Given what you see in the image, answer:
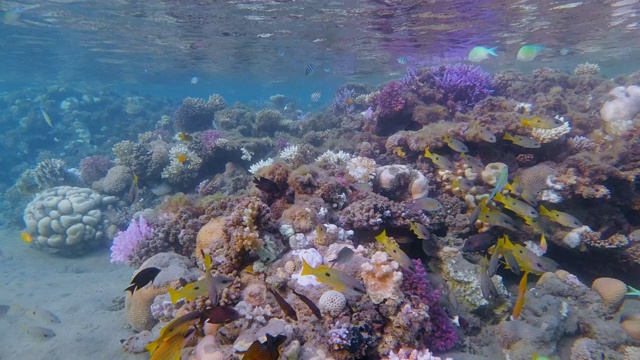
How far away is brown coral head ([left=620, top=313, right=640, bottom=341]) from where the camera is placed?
5.23 meters

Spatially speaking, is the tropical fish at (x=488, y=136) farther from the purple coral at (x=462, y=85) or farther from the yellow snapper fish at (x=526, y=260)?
the purple coral at (x=462, y=85)

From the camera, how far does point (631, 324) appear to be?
5336mm

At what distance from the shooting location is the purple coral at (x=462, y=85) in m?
10.9

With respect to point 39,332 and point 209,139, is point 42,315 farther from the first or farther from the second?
point 209,139

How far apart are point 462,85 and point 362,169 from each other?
20.4ft

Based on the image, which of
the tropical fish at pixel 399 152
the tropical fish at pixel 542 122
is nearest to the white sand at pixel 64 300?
the tropical fish at pixel 399 152

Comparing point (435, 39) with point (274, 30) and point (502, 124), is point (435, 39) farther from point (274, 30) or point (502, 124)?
point (502, 124)

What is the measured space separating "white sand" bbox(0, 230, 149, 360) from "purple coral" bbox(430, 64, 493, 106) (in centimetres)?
1079

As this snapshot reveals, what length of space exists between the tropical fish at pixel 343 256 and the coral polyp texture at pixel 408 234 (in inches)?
0.8

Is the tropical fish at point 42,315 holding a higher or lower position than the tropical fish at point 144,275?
lower

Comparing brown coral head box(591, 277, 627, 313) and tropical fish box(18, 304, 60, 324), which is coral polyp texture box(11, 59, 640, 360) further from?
tropical fish box(18, 304, 60, 324)

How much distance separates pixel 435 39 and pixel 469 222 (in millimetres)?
21496

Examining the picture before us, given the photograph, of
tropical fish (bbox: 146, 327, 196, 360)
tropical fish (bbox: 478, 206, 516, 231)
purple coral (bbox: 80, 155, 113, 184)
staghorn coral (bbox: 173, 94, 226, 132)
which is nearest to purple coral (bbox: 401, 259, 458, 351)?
tropical fish (bbox: 478, 206, 516, 231)

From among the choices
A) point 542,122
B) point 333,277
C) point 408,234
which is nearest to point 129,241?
point 333,277
